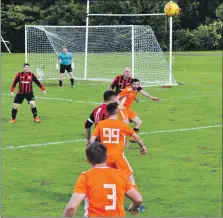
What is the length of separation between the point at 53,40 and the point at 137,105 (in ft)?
52.1

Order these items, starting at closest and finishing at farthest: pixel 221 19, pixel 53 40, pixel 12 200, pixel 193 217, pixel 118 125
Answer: pixel 118 125 < pixel 193 217 < pixel 12 200 < pixel 53 40 < pixel 221 19

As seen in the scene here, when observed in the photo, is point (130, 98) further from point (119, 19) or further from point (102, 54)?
point (119, 19)

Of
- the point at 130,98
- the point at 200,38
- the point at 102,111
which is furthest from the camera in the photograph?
the point at 200,38

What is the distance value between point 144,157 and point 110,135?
21.8 feet

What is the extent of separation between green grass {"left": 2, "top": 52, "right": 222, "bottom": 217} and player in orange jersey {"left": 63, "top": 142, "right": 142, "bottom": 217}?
4.60m

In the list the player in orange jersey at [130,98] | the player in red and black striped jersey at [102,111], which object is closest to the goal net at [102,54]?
the player in orange jersey at [130,98]

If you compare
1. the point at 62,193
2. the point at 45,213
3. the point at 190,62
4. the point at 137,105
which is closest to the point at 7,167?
the point at 62,193

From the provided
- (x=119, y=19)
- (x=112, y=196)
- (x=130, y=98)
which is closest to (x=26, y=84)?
(x=130, y=98)

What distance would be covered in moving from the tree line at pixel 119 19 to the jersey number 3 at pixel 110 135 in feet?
181

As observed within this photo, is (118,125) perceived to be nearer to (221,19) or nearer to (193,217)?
(193,217)

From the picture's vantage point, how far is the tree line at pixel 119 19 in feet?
223

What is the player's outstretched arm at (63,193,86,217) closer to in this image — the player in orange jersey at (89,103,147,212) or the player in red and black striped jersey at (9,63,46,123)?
the player in orange jersey at (89,103,147,212)

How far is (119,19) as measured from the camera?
227 ft

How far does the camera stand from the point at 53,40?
44.5m
